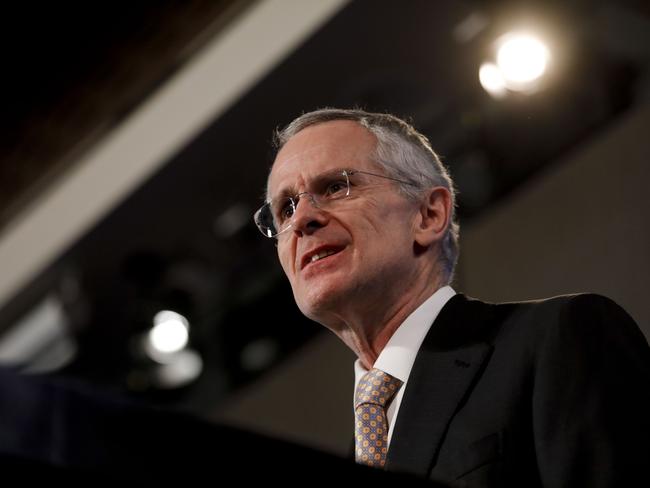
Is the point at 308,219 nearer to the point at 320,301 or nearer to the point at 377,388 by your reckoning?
the point at 320,301

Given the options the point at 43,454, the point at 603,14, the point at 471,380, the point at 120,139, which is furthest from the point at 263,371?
the point at 43,454

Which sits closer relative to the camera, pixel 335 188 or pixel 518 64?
pixel 335 188

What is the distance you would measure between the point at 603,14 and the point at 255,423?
252 cm

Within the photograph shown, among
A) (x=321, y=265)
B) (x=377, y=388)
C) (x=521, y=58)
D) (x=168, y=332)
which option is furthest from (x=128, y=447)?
(x=168, y=332)

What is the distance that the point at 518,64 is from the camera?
3.96 metres

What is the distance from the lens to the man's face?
1.85m

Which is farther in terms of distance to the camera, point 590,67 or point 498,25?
point 590,67

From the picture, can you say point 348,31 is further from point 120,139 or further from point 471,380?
point 471,380

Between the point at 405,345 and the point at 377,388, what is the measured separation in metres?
0.10

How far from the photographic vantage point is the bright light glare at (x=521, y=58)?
391cm

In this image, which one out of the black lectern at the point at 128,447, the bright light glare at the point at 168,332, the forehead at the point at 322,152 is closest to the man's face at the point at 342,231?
the forehead at the point at 322,152

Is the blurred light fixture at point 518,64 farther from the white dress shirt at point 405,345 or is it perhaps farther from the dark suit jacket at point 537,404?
the dark suit jacket at point 537,404

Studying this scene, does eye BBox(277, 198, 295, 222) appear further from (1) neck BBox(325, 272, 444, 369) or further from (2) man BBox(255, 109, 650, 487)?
(1) neck BBox(325, 272, 444, 369)

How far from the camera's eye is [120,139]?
15.5ft
